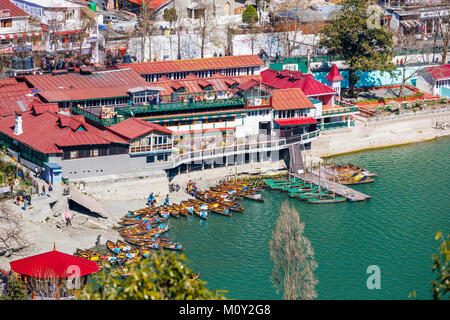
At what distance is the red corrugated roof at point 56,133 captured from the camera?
289 ft

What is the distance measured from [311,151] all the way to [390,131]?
1478 centimetres

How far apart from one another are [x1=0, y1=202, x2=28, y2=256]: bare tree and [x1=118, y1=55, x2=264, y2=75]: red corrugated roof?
36.4 m

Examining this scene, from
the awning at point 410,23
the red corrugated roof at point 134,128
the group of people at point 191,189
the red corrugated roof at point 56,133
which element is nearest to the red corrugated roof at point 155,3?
the awning at point 410,23

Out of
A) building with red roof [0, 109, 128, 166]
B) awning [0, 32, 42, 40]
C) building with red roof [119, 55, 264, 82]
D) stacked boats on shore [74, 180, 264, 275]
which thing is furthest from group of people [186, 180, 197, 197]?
awning [0, 32, 42, 40]

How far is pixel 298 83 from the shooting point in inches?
4437

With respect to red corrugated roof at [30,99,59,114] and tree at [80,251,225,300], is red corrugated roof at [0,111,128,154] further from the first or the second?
tree at [80,251,225,300]

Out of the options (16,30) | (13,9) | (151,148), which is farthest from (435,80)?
(13,9)

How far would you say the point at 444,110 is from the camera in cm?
12281

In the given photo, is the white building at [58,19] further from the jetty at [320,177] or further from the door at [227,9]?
the jetty at [320,177]

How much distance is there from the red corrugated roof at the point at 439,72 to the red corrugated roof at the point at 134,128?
177ft

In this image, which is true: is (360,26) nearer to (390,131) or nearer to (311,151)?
(390,131)

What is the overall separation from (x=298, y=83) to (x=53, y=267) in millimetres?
56573

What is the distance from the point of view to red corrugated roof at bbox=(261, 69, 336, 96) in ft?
367
